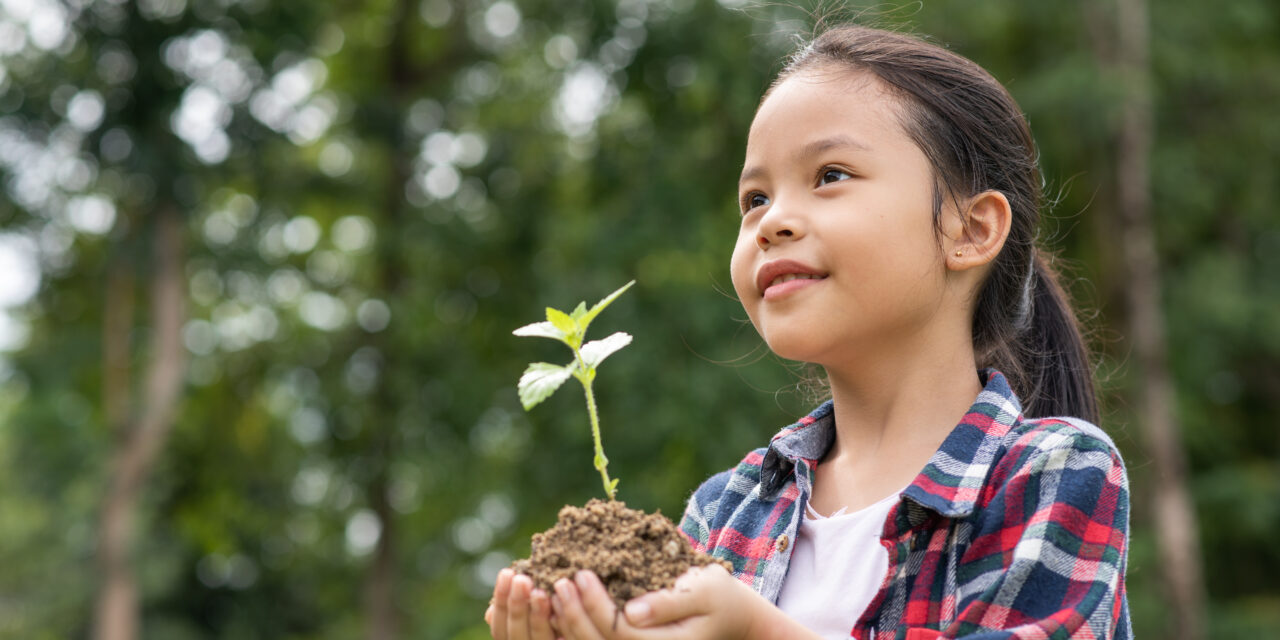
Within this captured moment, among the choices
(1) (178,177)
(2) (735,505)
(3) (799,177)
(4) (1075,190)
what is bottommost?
(2) (735,505)

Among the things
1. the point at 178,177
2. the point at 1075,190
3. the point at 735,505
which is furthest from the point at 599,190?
the point at 735,505

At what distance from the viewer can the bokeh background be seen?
9.27 metres

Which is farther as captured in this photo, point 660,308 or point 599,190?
point 599,190

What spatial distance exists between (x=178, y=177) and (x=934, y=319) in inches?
363

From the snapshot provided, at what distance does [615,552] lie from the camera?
130cm

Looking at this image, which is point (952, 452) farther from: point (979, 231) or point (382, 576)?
point (382, 576)

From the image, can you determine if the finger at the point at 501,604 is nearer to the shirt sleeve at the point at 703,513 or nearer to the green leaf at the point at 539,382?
the green leaf at the point at 539,382

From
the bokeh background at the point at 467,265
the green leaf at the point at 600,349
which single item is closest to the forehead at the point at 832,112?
the green leaf at the point at 600,349

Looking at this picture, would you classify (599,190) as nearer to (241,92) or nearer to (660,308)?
(660,308)

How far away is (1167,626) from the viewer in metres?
8.85

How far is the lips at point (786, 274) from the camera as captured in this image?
159cm

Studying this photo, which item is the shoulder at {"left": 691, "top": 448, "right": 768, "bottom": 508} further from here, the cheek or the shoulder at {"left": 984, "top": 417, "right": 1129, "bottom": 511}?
the shoulder at {"left": 984, "top": 417, "right": 1129, "bottom": 511}

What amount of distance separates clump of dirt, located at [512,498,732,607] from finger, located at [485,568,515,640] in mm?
24

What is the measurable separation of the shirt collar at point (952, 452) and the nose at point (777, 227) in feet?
1.11
